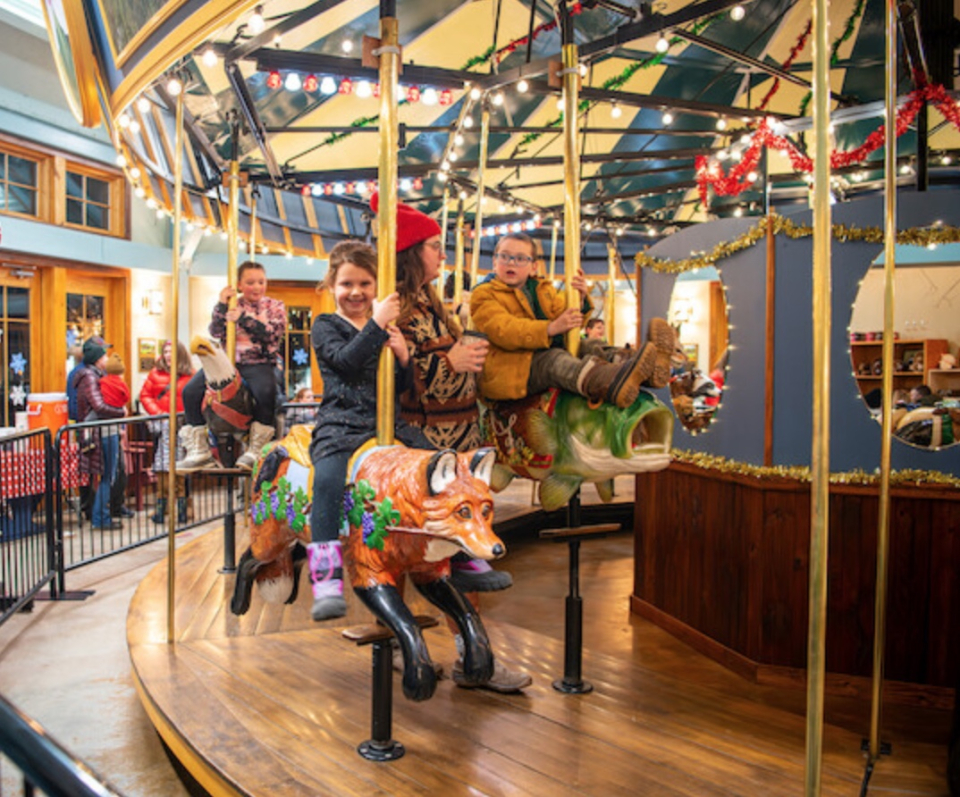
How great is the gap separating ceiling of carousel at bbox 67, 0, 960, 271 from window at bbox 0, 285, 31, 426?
9.16 feet

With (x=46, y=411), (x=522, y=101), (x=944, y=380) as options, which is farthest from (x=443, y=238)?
(x=46, y=411)

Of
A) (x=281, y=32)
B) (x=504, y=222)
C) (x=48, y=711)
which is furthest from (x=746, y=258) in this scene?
(x=504, y=222)

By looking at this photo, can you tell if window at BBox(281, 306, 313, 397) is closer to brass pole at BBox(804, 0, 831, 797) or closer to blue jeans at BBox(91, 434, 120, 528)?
blue jeans at BBox(91, 434, 120, 528)

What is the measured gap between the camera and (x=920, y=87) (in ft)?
17.7

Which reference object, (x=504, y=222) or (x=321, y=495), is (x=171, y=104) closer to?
(x=321, y=495)

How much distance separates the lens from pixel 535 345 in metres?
2.83

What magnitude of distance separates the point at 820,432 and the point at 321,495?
1352mm

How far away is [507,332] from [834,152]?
5350 mm

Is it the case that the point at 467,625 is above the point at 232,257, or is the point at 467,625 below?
below

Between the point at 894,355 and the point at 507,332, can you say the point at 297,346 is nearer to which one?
the point at 894,355

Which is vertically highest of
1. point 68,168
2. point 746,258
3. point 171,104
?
point 68,168

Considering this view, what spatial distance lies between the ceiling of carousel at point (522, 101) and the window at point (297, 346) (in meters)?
2.33

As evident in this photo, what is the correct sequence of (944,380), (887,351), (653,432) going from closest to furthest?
(887,351) → (653,432) → (944,380)

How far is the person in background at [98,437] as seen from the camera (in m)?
7.01
